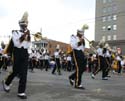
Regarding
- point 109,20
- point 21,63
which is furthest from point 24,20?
point 109,20

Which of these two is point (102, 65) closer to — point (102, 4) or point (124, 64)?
point (124, 64)

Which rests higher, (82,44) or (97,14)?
(97,14)

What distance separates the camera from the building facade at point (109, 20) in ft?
325

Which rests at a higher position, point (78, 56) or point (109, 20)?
point (109, 20)

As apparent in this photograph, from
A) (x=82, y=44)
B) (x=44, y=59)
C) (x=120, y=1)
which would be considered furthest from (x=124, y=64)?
(x=120, y=1)

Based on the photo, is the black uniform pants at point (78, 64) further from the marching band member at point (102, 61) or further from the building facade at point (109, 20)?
the building facade at point (109, 20)

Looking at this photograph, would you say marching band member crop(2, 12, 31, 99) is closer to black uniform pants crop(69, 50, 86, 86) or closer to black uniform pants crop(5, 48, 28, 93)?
black uniform pants crop(5, 48, 28, 93)

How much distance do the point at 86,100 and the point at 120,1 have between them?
3650 inches

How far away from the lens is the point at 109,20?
342ft

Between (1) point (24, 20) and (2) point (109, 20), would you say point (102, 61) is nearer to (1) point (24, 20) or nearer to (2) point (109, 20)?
(1) point (24, 20)

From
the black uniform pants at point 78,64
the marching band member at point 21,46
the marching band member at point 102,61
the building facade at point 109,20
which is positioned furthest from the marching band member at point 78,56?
the building facade at point 109,20

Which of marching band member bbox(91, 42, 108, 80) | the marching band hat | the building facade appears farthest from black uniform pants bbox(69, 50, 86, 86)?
the building facade

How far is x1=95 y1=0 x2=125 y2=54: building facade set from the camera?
98.9 metres

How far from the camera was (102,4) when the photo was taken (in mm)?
104375
